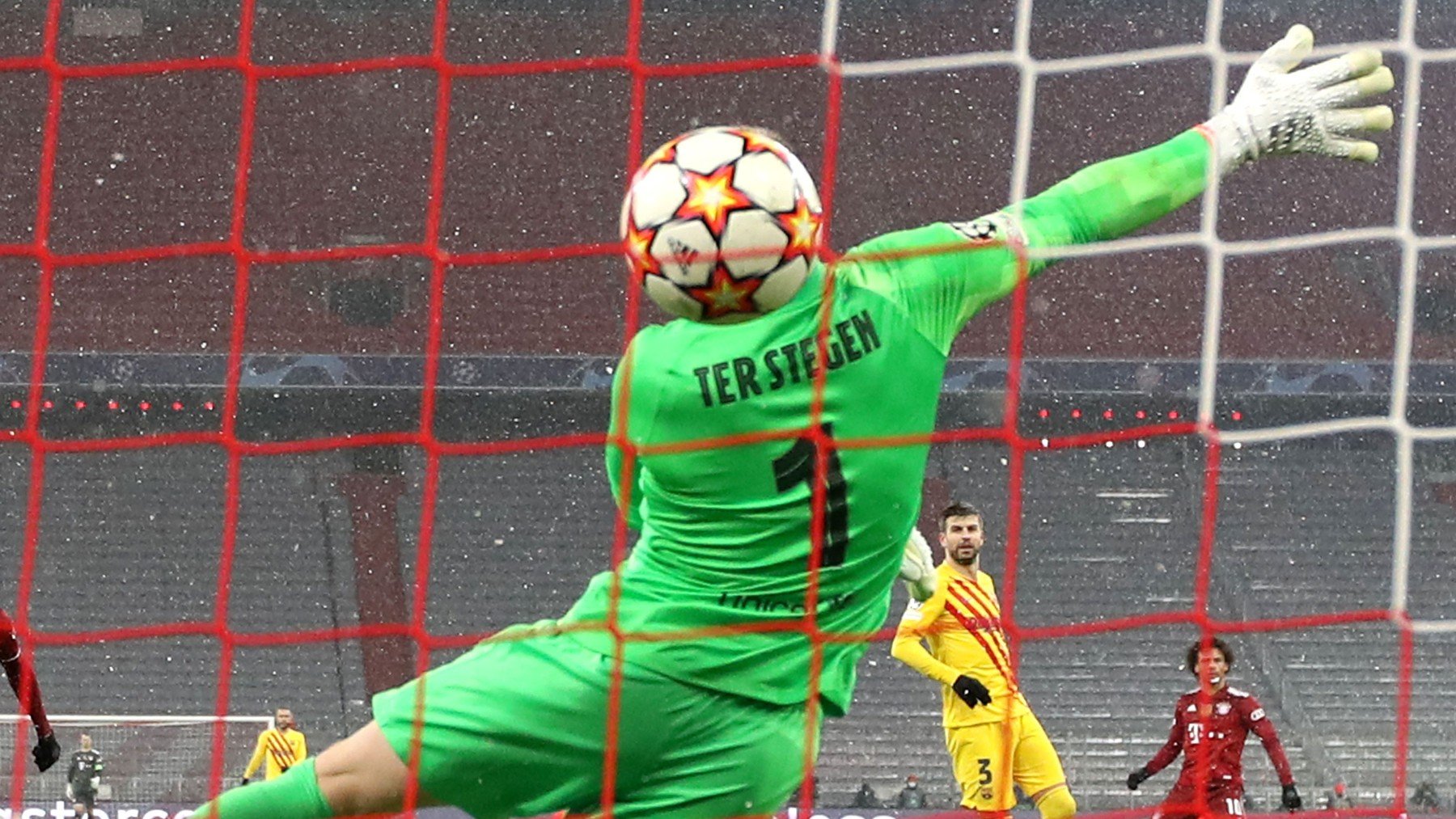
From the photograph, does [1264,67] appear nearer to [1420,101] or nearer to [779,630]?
[779,630]

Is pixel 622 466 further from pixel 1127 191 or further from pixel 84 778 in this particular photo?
pixel 84 778

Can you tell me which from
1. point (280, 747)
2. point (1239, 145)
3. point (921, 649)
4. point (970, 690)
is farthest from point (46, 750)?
point (280, 747)

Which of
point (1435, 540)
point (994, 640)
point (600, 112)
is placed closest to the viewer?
point (994, 640)

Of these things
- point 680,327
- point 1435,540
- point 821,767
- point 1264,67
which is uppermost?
point 1264,67

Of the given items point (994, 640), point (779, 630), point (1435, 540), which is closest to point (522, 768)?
point (779, 630)

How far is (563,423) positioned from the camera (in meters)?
15.7

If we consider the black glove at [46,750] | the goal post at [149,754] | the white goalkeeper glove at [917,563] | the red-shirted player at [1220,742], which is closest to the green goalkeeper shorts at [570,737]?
the white goalkeeper glove at [917,563]

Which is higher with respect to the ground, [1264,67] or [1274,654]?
[1264,67]

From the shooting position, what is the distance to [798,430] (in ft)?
9.25

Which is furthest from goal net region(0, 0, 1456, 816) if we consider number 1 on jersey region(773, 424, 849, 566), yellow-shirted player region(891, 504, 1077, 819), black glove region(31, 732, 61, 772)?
number 1 on jersey region(773, 424, 849, 566)

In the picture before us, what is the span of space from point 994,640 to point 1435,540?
937cm

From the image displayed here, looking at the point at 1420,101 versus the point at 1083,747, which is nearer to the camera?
the point at 1083,747

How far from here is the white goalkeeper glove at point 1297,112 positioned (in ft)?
9.72

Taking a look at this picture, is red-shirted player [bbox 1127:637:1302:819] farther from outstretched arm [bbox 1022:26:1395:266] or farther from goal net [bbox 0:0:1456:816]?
goal net [bbox 0:0:1456:816]
